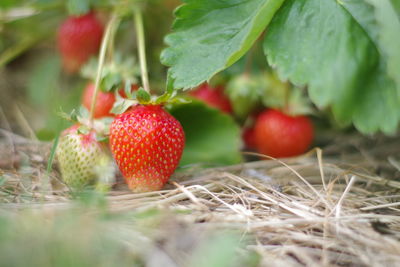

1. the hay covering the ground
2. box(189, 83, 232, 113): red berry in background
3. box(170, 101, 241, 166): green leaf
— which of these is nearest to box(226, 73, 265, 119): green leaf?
box(189, 83, 232, 113): red berry in background

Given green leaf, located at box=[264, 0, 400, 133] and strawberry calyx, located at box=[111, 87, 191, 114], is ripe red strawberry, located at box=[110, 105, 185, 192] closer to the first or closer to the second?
strawberry calyx, located at box=[111, 87, 191, 114]

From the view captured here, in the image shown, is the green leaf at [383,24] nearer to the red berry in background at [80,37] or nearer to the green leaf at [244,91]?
the green leaf at [244,91]

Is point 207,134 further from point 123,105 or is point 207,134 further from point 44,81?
point 44,81

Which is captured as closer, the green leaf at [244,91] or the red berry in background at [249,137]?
the green leaf at [244,91]

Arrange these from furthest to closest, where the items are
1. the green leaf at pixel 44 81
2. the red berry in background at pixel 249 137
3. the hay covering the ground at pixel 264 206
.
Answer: the green leaf at pixel 44 81 < the red berry in background at pixel 249 137 < the hay covering the ground at pixel 264 206

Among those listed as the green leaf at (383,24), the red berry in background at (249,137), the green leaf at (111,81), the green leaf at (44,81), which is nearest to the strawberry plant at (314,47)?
the green leaf at (383,24)

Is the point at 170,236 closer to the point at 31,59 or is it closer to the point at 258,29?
the point at 258,29

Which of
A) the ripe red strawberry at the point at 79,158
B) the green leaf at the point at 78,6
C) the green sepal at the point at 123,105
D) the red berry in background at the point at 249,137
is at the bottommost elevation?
the red berry in background at the point at 249,137
